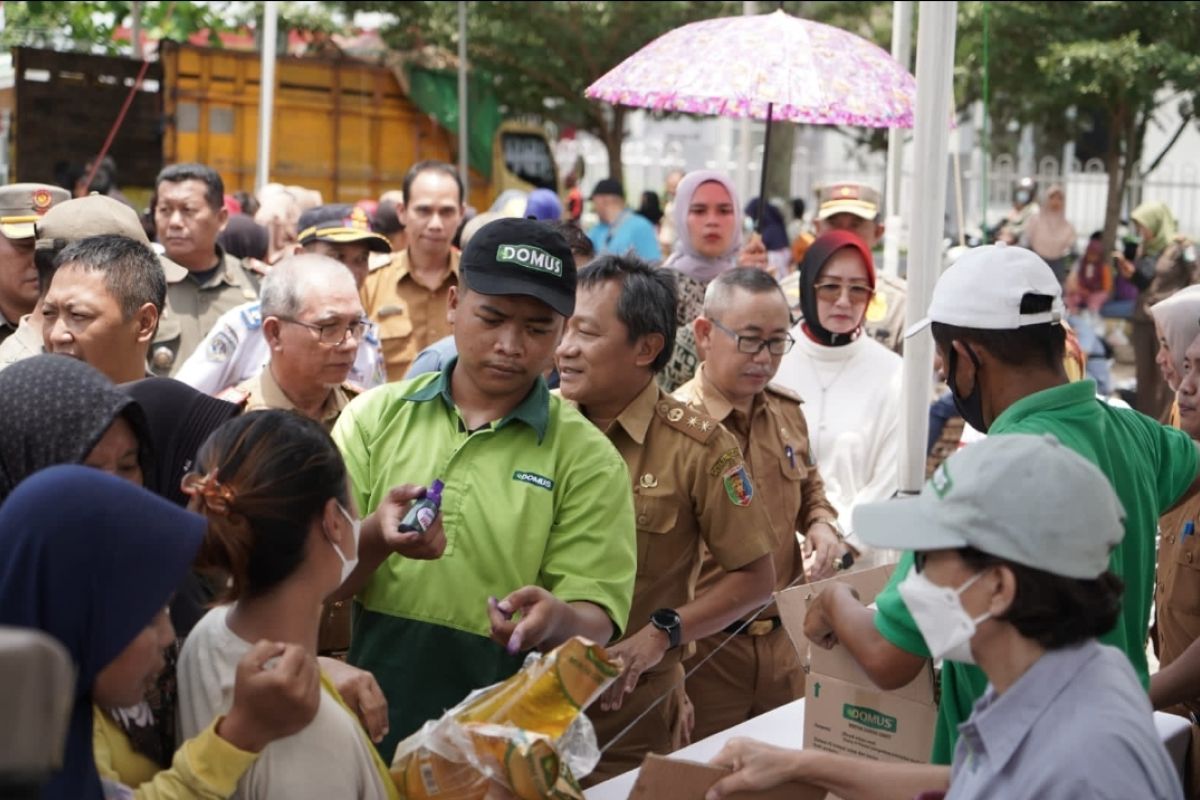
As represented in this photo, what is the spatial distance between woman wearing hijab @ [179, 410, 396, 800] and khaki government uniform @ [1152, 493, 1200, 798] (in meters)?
2.30

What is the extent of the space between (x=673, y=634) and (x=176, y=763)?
1493 millimetres

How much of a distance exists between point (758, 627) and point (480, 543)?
139 cm

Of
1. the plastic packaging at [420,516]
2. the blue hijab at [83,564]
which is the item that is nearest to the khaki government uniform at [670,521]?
the plastic packaging at [420,516]

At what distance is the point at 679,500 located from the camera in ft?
11.9

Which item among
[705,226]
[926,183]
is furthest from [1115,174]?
[926,183]

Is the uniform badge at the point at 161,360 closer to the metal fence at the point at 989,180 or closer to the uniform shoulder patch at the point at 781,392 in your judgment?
the uniform shoulder patch at the point at 781,392

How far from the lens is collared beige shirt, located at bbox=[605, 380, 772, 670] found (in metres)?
3.62

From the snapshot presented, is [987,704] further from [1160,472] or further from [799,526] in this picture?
[799,526]

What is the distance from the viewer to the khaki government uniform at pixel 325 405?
3.64m

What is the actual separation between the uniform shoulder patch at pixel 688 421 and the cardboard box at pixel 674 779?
117 centimetres

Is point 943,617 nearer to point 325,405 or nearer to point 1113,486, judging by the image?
point 1113,486

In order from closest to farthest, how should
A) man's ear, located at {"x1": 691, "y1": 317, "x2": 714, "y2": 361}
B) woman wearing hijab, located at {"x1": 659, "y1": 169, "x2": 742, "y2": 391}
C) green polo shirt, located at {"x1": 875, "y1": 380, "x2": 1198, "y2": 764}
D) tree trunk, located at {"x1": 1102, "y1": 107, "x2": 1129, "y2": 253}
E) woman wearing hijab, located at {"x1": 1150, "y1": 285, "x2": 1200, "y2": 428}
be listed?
green polo shirt, located at {"x1": 875, "y1": 380, "x2": 1198, "y2": 764}
woman wearing hijab, located at {"x1": 1150, "y1": 285, "x2": 1200, "y2": 428}
man's ear, located at {"x1": 691, "y1": 317, "x2": 714, "y2": 361}
woman wearing hijab, located at {"x1": 659, "y1": 169, "x2": 742, "y2": 391}
tree trunk, located at {"x1": 1102, "y1": 107, "x2": 1129, "y2": 253}

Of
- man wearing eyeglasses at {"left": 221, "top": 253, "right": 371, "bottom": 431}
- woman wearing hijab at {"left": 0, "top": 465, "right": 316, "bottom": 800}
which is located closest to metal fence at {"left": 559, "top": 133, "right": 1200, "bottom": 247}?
man wearing eyeglasses at {"left": 221, "top": 253, "right": 371, "bottom": 431}

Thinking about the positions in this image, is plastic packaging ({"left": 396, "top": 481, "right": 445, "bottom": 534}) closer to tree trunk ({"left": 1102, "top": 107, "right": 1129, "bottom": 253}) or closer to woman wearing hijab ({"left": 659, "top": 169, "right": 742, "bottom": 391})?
woman wearing hijab ({"left": 659, "top": 169, "right": 742, "bottom": 391})
